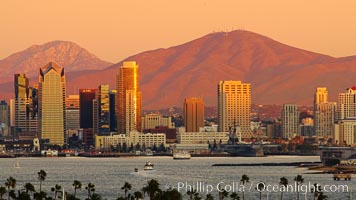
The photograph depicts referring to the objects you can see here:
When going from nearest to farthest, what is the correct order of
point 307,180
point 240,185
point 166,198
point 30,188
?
point 166,198
point 30,188
point 240,185
point 307,180

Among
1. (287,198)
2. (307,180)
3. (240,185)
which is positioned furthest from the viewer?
(307,180)

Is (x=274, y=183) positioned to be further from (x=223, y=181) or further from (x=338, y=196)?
(x=338, y=196)

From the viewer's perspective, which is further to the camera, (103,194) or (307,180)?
(307,180)

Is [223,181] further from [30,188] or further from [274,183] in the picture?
[30,188]

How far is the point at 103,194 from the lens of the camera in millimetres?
161875

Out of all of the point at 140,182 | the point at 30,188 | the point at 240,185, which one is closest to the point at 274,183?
the point at 240,185

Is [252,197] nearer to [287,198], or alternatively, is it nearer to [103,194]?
[287,198]

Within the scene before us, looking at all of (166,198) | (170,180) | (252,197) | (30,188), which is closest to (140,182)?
(170,180)

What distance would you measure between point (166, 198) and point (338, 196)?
44272mm

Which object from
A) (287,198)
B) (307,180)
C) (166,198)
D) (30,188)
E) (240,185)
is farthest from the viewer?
(307,180)

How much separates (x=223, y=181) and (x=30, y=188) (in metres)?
66.8

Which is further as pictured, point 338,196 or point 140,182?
point 140,182

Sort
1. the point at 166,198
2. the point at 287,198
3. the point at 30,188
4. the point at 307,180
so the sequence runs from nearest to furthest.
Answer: the point at 166,198
the point at 30,188
the point at 287,198
the point at 307,180

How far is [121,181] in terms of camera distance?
199m
